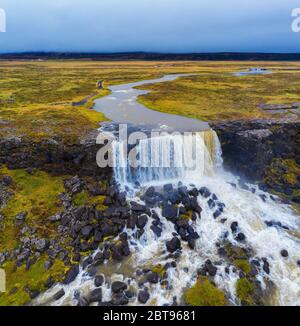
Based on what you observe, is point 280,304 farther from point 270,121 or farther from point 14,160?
point 14,160

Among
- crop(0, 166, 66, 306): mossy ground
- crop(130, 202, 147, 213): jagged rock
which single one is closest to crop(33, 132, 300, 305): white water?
crop(130, 202, 147, 213): jagged rock

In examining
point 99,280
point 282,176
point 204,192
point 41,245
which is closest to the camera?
point 99,280

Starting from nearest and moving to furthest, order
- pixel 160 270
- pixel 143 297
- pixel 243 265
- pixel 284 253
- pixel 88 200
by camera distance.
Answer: pixel 143 297
pixel 160 270
pixel 243 265
pixel 284 253
pixel 88 200

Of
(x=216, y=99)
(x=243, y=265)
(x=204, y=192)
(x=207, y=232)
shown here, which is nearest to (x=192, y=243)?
(x=207, y=232)

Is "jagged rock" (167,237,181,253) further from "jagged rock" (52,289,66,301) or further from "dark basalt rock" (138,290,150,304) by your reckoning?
"jagged rock" (52,289,66,301)

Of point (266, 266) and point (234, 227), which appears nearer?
point (266, 266)

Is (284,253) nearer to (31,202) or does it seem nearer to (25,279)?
(25,279)
